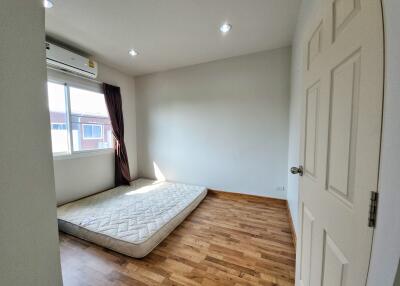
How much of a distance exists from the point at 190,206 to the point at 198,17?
253cm

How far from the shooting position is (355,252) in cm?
55

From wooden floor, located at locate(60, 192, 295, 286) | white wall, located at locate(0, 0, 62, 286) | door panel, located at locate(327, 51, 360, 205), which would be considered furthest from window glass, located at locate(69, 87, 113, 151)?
door panel, located at locate(327, 51, 360, 205)

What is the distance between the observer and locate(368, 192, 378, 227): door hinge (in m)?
0.47

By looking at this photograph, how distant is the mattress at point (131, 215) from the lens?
174 centimetres

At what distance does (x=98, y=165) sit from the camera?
317 centimetres

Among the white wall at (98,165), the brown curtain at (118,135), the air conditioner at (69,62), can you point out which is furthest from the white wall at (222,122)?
the air conditioner at (69,62)

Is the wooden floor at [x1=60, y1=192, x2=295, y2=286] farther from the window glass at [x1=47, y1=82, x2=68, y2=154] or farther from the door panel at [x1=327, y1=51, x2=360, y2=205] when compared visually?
the window glass at [x1=47, y1=82, x2=68, y2=154]

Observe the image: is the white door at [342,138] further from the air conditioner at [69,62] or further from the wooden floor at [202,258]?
the air conditioner at [69,62]

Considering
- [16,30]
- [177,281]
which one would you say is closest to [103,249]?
[177,281]

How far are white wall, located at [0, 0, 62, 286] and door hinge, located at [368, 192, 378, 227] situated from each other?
102 cm

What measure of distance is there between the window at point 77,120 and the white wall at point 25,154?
243cm

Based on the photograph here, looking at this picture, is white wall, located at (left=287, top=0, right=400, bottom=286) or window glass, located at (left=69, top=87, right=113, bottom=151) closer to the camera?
white wall, located at (left=287, top=0, right=400, bottom=286)

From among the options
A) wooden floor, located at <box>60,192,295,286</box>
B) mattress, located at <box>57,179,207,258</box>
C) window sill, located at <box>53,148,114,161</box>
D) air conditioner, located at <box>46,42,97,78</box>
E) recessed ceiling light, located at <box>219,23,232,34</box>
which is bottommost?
wooden floor, located at <box>60,192,295,286</box>

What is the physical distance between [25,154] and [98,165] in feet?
10.0
